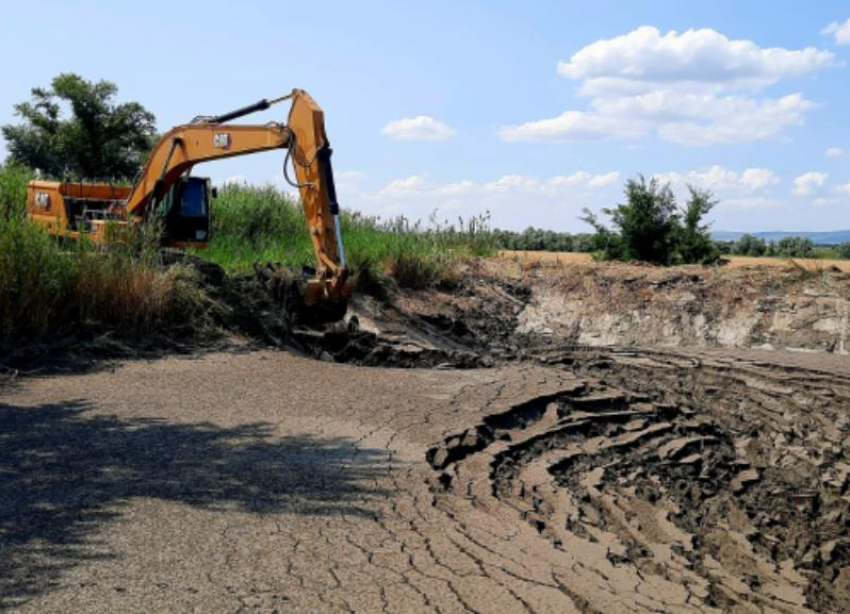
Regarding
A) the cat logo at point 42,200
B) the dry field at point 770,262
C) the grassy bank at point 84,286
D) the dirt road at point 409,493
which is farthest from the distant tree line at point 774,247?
the cat logo at point 42,200

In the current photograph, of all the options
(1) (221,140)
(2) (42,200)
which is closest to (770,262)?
(1) (221,140)

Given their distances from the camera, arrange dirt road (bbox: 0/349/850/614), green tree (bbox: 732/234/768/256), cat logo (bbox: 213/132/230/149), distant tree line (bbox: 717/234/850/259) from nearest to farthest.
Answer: dirt road (bbox: 0/349/850/614), cat logo (bbox: 213/132/230/149), distant tree line (bbox: 717/234/850/259), green tree (bbox: 732/234/768/256)

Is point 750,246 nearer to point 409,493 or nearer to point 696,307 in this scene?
point 696,307

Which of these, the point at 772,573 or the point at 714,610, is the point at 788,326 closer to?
the point at 772,573

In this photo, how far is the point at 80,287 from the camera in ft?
42.2

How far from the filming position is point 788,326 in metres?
18.7

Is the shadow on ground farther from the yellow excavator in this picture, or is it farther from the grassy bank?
the yellow excavator

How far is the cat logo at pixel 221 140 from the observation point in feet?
47.4

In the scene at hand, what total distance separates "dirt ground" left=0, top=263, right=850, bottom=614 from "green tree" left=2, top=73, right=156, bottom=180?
101 ft

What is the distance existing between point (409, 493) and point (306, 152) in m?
7.75

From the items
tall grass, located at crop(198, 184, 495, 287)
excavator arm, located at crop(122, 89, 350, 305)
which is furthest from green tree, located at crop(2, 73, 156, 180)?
excavator arm, located at crop(122, 89, 350, 305)

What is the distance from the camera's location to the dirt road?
16.8ft

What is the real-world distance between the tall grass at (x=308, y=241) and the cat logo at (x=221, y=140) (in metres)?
3.23

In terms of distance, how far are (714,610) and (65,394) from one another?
22.9ft
